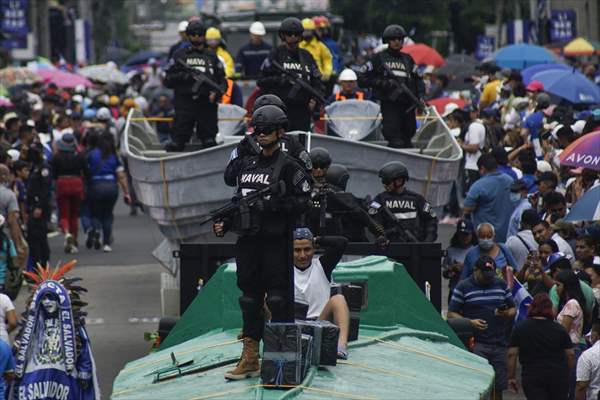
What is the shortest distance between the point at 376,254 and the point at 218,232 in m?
3.51

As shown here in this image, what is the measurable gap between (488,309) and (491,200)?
4.49 metres

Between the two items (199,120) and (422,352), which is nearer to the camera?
(422,352)

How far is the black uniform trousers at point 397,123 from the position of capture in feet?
60.6

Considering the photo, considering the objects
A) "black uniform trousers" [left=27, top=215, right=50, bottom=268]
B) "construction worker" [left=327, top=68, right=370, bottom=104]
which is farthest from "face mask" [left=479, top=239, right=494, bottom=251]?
"black uniform trousers" [left=27, top=215, right=50, bottom=268]

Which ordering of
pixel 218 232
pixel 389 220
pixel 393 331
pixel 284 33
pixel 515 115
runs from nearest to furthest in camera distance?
pixel 218 232 < pixel 393 331 < pixel 389 220 < pixel 284 33 < pixel 515 115

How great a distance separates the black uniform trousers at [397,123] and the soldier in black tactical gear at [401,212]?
407 centimetres

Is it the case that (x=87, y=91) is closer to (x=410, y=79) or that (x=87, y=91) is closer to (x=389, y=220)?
(x=410, y=79)

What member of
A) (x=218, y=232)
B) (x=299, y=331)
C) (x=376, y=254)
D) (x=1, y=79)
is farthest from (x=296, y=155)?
(x=1, y=79)

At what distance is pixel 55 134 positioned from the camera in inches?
1142

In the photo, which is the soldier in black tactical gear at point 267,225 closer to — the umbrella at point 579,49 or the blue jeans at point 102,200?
the blue jeans at point 102,200

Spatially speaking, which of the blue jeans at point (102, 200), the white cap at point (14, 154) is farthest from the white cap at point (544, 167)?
the blue jeans at point (102, 200)

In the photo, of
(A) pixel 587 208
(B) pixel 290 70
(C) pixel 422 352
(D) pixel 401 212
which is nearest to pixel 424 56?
(B) pixel 290 70

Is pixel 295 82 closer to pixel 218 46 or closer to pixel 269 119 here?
pixel 218 46

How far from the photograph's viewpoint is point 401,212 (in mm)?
14156
